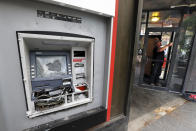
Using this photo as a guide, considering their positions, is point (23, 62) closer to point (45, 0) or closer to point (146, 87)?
point (45, 0)

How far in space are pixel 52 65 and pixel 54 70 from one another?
7 cm

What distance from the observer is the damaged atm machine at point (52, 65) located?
3.08ft

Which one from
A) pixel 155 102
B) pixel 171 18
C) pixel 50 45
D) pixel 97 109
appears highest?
pixel 171 18

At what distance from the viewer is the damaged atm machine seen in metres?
0.94

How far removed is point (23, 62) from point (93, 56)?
0.79 m

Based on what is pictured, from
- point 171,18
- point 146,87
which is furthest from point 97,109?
point 171,18

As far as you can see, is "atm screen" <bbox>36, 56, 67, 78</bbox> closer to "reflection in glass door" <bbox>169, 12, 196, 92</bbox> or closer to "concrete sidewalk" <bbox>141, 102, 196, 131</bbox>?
"concrete sidewalk" <bbox>141, 102, 196, 131</bbox>

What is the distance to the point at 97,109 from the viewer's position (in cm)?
159

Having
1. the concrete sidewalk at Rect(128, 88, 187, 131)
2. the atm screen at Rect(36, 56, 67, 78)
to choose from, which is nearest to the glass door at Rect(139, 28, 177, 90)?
the concrete sidewalk at Rect(128, 88, 187, 131)

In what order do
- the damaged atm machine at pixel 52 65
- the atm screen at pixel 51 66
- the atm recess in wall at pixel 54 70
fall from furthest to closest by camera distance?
1. the atm screen at pixel 51 66
2. the atm recess in wall at pixel 54 70
3. the damaged atm machine at pixel 52 65

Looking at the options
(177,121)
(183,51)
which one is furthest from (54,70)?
(183,51)

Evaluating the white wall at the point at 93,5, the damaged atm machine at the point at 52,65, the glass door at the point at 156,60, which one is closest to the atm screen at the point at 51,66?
the damaged atm machine at the point at 52,65

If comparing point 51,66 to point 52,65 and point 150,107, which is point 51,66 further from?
point 150,107

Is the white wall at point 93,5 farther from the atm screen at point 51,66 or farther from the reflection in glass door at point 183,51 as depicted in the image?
the reflection in glass door at point 183,51
